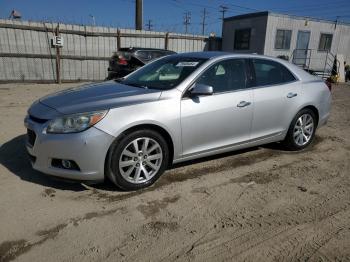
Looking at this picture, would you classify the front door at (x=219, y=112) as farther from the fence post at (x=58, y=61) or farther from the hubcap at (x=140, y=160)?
the fence post at (x=58, y=61)

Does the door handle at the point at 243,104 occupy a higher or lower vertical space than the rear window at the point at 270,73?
lower

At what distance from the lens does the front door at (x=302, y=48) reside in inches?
742

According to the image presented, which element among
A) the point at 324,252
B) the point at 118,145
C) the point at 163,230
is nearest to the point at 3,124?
the point at 118,145

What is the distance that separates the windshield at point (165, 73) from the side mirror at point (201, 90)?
23 cm

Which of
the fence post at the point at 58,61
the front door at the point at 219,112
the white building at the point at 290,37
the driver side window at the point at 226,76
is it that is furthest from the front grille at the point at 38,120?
the white building at the point at 290,37

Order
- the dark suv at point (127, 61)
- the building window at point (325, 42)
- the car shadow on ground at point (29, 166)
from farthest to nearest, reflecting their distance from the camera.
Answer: the building window at point (325, 42) → the dark suv at point (127, 61) → the car shadow on ground at point (29, 166)

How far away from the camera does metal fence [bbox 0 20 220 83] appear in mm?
12453

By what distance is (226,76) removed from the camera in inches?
169

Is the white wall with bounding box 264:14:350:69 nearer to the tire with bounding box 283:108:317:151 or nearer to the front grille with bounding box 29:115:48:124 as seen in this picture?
the tire with bounding box 283:108:317:151

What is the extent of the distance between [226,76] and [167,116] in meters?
1.12

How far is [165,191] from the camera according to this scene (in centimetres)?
367

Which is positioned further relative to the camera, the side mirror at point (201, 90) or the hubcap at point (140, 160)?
the side mirror at point (201, 90)

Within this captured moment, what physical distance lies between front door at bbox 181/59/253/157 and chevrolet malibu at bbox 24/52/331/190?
12mm

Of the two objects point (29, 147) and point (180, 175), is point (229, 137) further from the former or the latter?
point (29, 147)
